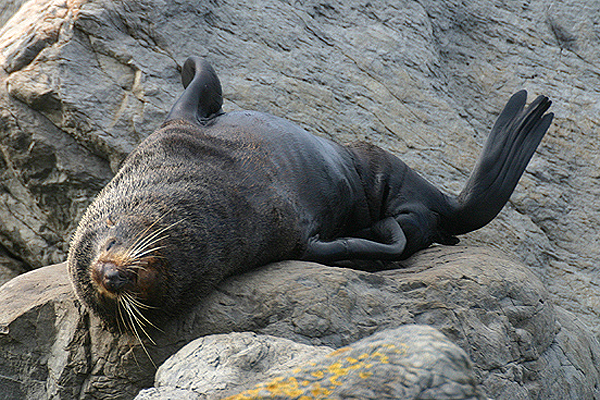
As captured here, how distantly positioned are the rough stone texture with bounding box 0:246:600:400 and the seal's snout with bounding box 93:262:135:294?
1.41 feet

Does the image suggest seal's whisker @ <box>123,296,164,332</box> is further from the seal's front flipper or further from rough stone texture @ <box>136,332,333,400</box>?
the seal's front flipper

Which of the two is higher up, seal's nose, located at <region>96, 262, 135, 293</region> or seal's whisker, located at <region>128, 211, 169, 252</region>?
seal's whisker, located at <region>128, 211, 169, 252</region>

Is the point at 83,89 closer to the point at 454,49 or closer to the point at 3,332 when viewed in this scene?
the point at 3,332

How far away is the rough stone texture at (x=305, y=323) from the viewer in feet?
10.6

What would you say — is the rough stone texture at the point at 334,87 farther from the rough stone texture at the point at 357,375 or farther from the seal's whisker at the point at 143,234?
the rough stone texture at the point at 357,375

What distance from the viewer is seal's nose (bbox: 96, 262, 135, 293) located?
9.39 feet

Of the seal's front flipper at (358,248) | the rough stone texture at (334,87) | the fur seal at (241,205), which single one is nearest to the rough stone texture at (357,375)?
the fur seal at (241,205)

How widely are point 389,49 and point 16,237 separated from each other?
391 cm

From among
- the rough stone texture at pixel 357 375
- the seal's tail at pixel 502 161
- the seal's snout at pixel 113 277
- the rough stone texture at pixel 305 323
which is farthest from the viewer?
the seal's tail at pixel 502 161

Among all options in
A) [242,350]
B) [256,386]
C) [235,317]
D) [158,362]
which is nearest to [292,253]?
[235,317]

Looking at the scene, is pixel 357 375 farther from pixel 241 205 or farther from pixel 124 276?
pixel 241 205

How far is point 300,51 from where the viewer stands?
20.7 ft

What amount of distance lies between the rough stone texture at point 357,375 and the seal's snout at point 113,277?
2.07 feet

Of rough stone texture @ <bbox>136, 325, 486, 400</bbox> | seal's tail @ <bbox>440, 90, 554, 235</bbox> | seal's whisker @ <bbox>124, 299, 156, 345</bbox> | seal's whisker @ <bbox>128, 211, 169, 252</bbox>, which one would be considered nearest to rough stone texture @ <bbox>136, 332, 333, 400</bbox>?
rough stone texture @ <bbox>136, 325, 486, 400</bbox>
